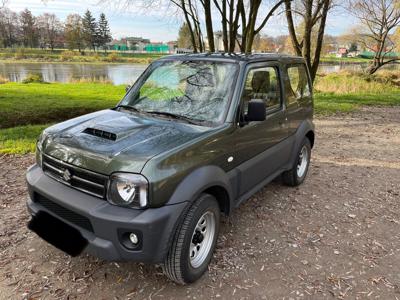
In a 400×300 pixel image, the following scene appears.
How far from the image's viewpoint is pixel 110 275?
3102 millimetres

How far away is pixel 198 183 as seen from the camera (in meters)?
2.79

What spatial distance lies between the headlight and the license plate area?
1.45 feet

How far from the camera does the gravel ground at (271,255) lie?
2945mm

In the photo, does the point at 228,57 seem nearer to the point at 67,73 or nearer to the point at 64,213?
the point at 64,213

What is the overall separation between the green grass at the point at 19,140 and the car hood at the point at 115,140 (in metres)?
3.71

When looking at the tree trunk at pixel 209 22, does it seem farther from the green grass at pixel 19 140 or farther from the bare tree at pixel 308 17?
the green grass at pixel 19 140

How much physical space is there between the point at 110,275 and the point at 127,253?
744mm

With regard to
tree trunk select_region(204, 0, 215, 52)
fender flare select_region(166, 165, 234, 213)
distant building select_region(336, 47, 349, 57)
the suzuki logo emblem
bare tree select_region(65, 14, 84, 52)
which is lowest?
fender flare select_region(166, 165, 234, 213)

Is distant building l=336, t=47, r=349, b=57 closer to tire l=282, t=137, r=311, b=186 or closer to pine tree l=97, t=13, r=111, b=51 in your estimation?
pine tree l=97, t=13, r=111, b=51

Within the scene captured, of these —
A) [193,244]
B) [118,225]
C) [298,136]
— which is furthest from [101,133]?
[298,136]

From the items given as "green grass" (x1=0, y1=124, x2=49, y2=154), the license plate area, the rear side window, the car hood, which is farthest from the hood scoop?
"green grass" (x1=0, y1=124, x2=49, y2=154)

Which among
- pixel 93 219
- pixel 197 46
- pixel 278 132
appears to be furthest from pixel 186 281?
pixel 197 46

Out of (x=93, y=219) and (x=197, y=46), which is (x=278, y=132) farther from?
(x=197, y=46)

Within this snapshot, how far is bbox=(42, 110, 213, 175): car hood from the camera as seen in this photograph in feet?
8.46
